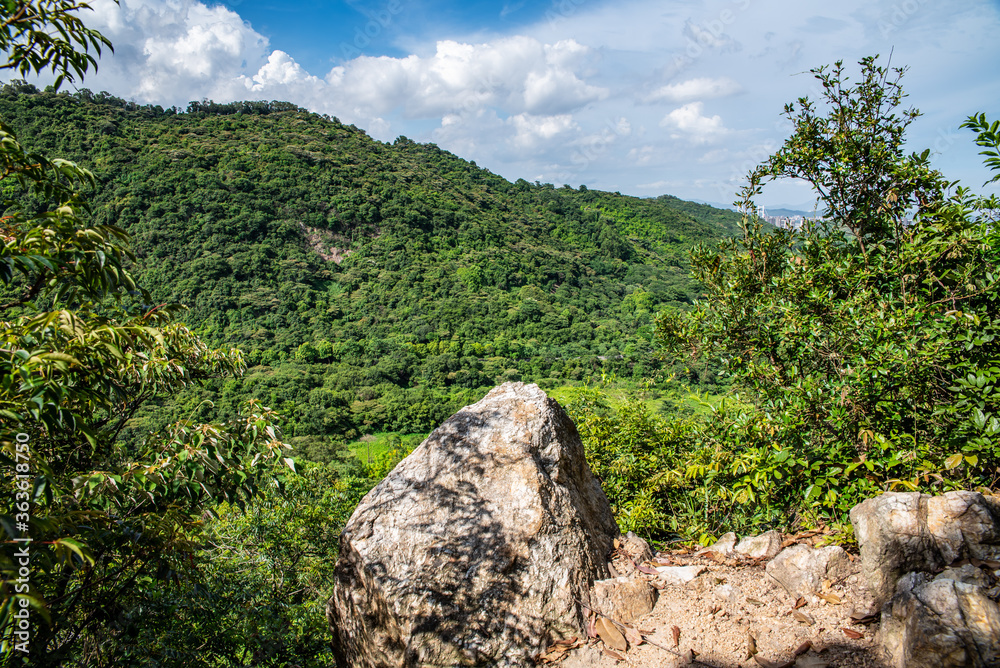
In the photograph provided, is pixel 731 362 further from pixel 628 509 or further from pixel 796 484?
pixel 628 509

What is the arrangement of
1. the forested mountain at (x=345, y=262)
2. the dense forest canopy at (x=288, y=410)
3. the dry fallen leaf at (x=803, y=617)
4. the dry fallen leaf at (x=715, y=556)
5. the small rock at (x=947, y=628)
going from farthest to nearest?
1. the forested mountain at (x=345, y=262)
2. the dry fallen leaf at (x=715, y=556)
3. the dry fallen leaf at (x=803, y=617)
4. the dense forest canopy at (x=288, y=410)
5. the small rock at (x=947, y=628)

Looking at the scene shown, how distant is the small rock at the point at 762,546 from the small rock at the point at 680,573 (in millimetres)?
351

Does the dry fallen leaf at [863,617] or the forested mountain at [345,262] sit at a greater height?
the forested mountain at [345,262]

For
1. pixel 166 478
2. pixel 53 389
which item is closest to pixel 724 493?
pixel 166 478

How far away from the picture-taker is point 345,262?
197 feet

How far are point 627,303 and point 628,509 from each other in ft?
176

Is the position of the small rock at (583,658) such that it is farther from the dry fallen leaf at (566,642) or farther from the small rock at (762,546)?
the small rock at (762,546)

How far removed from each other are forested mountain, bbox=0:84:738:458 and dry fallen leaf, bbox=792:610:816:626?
86.5 ft

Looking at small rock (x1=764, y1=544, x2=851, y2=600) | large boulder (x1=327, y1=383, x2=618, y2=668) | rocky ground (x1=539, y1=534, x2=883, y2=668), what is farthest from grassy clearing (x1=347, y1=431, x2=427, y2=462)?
small rock (x1=764, y1=544, x2=851, y2=600)

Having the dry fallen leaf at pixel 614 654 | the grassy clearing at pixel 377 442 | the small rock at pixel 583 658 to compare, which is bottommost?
the grassy clearing at pixel 377 442

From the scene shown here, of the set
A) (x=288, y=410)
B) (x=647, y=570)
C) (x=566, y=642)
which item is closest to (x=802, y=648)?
(x=647, y=570)

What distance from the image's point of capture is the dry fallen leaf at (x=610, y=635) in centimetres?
343

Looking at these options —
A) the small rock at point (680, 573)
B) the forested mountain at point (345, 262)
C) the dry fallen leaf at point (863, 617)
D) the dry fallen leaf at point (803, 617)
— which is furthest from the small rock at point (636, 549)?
the forested mountain at point (345, 262)

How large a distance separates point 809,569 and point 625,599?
3.86 feet
